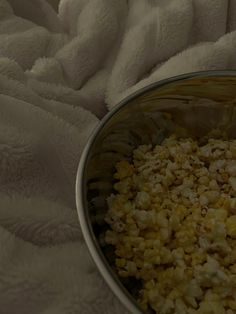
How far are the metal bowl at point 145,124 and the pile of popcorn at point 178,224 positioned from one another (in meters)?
0.02

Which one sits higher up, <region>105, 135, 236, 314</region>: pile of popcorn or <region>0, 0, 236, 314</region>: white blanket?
<region>0, 0, 236, 314</region>: white blanket

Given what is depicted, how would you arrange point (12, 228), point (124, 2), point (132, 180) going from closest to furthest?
1. point (12, 228)
2. point (132, 180)
3. point (124, 2)

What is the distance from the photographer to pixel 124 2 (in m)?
0.79

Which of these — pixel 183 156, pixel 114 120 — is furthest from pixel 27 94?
pixel 183 156

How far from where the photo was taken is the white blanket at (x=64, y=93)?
1.64ft

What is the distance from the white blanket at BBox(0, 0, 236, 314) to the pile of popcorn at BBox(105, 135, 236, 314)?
57 mm

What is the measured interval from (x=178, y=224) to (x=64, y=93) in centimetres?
24

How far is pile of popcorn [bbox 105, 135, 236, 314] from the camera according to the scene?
0.53 m

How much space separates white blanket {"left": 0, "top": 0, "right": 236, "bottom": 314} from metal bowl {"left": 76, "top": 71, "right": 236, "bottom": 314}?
3 centimetres

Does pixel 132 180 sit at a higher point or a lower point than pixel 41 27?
lower

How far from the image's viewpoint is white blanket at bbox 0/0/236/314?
499 millimetres

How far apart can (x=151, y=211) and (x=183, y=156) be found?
3.9 inches

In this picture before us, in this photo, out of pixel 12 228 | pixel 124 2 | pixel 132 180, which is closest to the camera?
pixel 12 228

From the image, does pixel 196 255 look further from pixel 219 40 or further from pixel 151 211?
pixel 219 40
